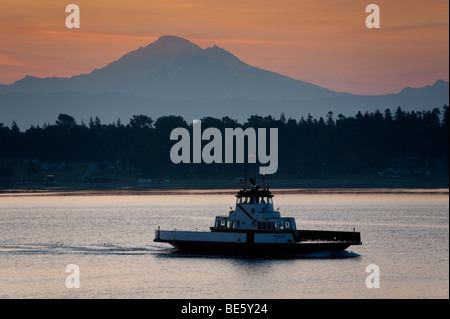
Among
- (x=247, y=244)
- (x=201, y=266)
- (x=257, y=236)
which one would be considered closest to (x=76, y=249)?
(x=201, y=266)

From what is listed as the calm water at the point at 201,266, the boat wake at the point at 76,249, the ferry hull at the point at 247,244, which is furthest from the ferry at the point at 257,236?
the boat wake at the point at 76,249

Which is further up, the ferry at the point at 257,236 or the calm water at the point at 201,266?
the ferry at the point at 257,236

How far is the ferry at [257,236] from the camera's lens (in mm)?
87688

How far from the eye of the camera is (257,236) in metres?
88.5

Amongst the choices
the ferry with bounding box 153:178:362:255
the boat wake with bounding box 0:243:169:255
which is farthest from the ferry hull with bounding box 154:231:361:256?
the boat wake with bounding box 0:243:169:255

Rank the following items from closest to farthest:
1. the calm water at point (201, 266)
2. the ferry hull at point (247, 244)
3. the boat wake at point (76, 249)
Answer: the calm water at point (201, 266), the ferry hull at point (247, 244), the boat wake at point (76, 249)

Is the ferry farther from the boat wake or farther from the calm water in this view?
the boat wake

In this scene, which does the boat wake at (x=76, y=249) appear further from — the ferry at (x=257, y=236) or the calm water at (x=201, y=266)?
the ferry at (x=257, y=236)

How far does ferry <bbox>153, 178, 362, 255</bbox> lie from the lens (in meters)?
87.7

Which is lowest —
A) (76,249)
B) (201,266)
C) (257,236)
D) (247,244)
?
(201,266)

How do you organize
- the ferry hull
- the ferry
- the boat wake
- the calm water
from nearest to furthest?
1. the calm water
2. the ferry hull
3. the ferry
4. the boat wake

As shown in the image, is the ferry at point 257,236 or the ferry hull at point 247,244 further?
the ferry at point 257,236

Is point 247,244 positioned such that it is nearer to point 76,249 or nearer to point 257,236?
point 257,236
